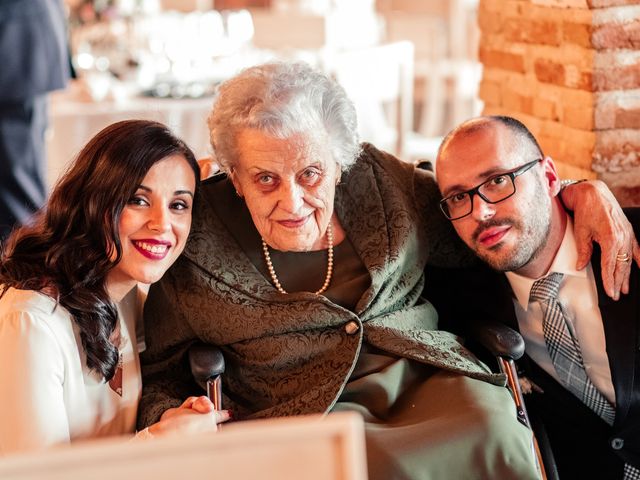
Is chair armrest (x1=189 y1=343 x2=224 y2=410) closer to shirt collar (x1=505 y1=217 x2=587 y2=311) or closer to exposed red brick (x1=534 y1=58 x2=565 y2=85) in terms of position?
shirt collar (x1=505 y1=217 x2=587 y2=311)

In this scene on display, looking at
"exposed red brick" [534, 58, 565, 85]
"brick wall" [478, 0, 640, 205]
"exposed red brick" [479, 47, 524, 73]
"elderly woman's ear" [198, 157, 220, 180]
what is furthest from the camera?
"exposed red brick" [479, 47, 524, 73]

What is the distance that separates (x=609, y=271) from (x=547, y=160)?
30 centimetres

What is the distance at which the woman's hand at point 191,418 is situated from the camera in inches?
71.9

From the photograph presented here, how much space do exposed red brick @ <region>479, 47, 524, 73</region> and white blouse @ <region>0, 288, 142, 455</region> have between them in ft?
5.21

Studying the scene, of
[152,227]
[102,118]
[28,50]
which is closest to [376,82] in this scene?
[102,118]

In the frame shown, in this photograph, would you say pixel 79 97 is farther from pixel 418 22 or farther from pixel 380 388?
pixel 418 22

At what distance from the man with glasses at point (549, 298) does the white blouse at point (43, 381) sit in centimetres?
90

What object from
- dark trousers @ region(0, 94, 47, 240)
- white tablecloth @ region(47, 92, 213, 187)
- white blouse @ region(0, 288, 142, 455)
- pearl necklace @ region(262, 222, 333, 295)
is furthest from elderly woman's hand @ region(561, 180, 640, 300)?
dark trousers @ region(0, 94, 47, 240)

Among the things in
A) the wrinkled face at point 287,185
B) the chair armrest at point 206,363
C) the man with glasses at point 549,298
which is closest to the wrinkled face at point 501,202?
the man with glasses at point 549,298

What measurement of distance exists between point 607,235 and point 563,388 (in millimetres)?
385

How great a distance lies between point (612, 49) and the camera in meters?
2.45

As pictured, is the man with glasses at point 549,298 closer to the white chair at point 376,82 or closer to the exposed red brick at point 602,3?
the exposed red brick at point 602,3

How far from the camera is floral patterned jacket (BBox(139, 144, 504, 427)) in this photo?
6.80 ft

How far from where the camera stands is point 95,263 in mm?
1899
